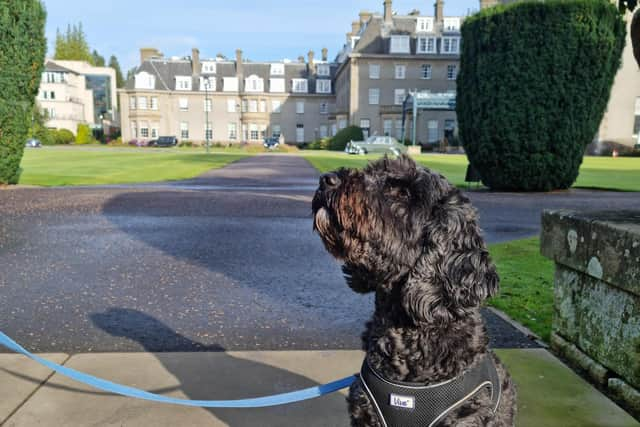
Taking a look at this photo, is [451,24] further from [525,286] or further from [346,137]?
[525,286]

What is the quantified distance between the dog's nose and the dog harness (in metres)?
0.98

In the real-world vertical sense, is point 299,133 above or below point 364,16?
below

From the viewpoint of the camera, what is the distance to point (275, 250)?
776 centimetres

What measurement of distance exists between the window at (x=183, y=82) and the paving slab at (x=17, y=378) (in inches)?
3170

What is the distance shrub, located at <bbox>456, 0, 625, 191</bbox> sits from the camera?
47.6ft

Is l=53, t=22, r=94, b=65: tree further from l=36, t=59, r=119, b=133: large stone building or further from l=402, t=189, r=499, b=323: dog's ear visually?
l=402, t=189, r=499, b=323: dog's ear

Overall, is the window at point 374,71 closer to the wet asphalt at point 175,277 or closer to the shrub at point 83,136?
the shrub at point 83,136

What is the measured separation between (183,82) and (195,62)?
13.6ft

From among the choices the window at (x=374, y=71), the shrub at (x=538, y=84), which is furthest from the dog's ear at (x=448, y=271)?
the window at (x=374, y=71)

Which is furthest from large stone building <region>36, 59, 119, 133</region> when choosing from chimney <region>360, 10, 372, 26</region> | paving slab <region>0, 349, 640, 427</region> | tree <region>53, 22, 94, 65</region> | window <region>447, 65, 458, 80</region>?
paving slab <region>0, 349, 640, 427</region>

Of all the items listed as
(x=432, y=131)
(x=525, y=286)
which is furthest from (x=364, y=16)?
(x=525, y=286)

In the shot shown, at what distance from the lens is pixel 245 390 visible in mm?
3178

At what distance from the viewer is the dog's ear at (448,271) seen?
6.86 ft

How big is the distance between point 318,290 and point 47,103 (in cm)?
10454
